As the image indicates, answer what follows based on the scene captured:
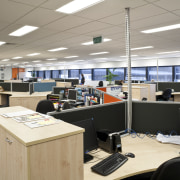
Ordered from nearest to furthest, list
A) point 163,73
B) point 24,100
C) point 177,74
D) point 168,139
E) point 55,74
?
1. point 168,139
2. point 24,100
3. point 177,74
4. point 163,73
5. point 55,74

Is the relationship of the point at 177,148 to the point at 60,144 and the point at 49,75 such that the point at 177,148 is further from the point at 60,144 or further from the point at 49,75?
the point at 49,75

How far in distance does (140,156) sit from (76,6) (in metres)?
2.26

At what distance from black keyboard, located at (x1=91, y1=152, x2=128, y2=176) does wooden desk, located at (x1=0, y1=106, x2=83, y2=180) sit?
0.33 meters

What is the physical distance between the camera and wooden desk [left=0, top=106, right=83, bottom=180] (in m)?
1.01

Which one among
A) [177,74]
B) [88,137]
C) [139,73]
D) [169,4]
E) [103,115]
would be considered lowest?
[88,137]

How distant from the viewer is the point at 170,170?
42.0 inches

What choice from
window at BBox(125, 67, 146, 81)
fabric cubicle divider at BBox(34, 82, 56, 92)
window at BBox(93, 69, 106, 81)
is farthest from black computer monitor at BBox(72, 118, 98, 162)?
window at BBox(93, 69, 106, 81)

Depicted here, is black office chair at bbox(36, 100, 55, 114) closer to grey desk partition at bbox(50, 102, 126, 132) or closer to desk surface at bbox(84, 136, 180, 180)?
grey desk partition at bbox(50, 102, 126, 132)

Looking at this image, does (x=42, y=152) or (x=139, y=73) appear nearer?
(x=42, y=152)

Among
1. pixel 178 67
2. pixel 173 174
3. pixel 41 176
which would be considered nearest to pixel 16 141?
pixel 41 176

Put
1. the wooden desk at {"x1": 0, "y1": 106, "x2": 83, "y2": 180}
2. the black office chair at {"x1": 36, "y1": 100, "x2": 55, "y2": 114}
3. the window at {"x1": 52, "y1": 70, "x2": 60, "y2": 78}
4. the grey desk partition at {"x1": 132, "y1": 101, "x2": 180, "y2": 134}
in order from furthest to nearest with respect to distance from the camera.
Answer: the window at {"x1": 52, "y1": 70, "x2": 60, "y2": 78} < the black office chair at {"x1": 36, "y1": 100, "x2": 55, "y2": 114} < the grey desk partition at {"x1": 132, "y1": 101, "x2": 180, "y2": 134} < the wooden desk at {"x1": 0, "y1": 106, "x2": 83, "y2": 180}

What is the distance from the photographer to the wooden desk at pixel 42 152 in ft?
3.33

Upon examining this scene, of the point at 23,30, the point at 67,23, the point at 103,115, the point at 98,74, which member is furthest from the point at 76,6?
the point at 98,74

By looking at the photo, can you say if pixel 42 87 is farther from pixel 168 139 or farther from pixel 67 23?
pixel 168 139
